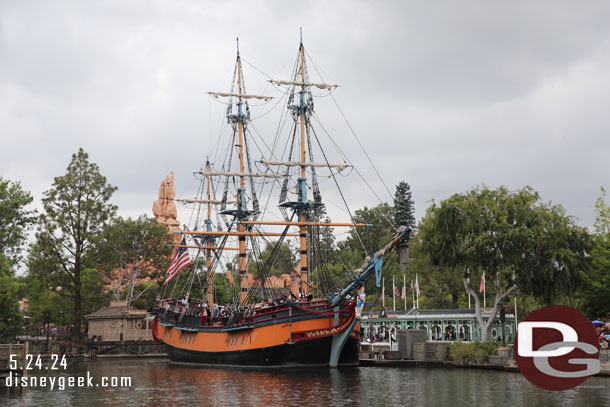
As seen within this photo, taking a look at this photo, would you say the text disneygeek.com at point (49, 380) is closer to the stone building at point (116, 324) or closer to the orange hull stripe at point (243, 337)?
the orange hull stripe at point (243, 337)

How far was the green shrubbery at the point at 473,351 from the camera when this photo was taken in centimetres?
4028

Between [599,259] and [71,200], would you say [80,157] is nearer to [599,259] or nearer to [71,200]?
[71,200]

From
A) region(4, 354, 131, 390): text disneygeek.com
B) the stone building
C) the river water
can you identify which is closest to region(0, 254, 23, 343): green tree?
region(4, 354, 131, 390): text disneygeek.com

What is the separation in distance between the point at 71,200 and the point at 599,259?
4781 cm

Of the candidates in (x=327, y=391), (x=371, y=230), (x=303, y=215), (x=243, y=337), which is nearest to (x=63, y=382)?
(x=243, y=337)

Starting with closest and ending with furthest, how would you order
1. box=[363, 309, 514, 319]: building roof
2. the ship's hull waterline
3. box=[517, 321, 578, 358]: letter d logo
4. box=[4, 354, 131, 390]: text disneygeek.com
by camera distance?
box=[4, 354, 131, 390]: text disneygeek.com < box=[517, 321, 578, 358]: letter d logo < the ship's hull waterline < box=[363, 309, 514, 319]: building roof

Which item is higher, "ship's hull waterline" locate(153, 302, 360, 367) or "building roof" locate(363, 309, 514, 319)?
"building roof" locate(363, 309, 514, 319)

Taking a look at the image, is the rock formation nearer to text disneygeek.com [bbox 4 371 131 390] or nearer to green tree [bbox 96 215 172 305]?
green tree [bbox 96 215 172 305]

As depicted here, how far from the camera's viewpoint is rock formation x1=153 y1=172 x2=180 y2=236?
13312 cm

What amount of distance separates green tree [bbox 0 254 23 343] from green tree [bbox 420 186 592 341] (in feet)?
82.6

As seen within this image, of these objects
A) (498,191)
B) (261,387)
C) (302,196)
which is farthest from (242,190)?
(261,387)

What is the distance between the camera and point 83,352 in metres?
67.8

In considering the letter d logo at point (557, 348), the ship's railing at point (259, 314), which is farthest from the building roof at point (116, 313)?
the letter d logo at point (557, 348)

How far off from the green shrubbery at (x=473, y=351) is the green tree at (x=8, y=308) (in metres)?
26.1
